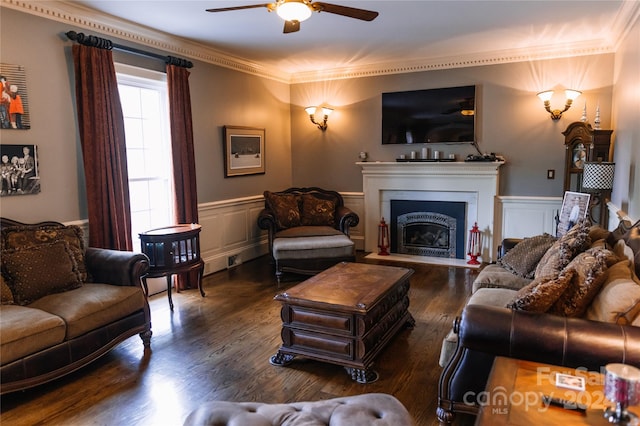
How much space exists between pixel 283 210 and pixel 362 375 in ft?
10.4

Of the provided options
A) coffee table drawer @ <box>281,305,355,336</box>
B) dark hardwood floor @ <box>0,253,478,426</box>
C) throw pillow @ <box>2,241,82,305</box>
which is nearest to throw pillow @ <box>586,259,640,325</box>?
dark hardwood floor @ <box>0,253,478,426</box>

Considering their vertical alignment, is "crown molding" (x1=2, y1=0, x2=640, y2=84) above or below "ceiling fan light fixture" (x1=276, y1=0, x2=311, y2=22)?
above

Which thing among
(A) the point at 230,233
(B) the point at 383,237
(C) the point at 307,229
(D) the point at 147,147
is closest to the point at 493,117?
(B) the point at 383,237

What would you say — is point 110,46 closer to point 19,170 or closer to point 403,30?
point 19,170

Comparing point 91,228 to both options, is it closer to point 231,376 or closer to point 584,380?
point 231,376

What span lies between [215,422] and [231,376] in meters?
1.25

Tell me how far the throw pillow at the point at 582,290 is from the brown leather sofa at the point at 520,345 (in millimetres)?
140

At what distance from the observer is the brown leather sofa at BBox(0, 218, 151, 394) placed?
255 centimetres

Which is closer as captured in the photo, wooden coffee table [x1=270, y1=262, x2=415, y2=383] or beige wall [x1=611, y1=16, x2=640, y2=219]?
wooden coffee table [x1=270, y1=262, x2=415, y2=383]

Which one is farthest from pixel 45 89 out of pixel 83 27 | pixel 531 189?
pixel 531 189

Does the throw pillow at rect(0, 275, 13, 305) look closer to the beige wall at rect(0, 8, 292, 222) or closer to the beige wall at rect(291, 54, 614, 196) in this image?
the beige wall at rect(0, 8, 292, 222)

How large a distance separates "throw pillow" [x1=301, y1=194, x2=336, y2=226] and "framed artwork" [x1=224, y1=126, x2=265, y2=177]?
89 cm

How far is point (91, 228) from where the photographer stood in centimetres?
380

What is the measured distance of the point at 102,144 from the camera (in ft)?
12.6
